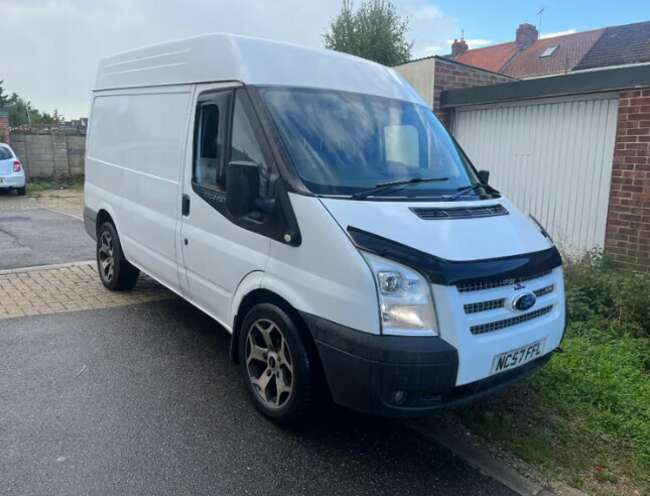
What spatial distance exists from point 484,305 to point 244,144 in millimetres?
1828

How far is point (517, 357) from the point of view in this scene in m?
3.15

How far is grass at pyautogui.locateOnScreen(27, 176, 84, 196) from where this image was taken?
18188mm

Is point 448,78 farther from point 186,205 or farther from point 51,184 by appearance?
point 51,184

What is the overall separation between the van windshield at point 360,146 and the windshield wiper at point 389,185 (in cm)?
1

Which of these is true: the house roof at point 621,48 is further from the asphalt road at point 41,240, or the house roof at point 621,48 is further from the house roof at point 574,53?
the asphalt road at point 41,240

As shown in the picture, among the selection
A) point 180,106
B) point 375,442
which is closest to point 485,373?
point 375,442

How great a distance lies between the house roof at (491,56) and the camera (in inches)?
1585

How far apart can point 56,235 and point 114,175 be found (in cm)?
487

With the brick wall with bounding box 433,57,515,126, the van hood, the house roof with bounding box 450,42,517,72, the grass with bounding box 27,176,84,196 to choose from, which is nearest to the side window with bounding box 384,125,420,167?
the van hood

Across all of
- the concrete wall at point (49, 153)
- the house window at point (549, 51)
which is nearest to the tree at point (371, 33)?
the concrete wall at point (49, 153)

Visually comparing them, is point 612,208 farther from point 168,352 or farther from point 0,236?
point 0,236

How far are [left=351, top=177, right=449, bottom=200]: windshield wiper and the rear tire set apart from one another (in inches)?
138

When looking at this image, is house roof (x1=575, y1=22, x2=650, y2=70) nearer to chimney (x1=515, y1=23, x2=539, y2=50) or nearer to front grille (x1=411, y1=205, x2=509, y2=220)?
chimney (x1=515, y1=23, x2=539, y2=50)

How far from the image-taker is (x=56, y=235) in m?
9.95
